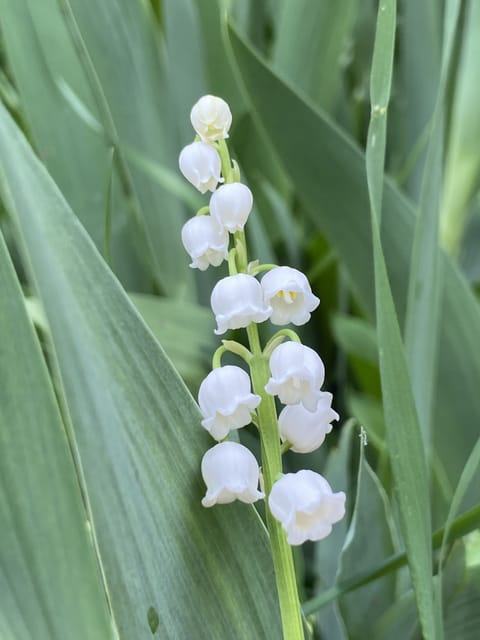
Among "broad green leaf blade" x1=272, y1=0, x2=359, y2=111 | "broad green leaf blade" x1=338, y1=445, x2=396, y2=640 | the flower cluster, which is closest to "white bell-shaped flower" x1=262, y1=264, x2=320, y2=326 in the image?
the flower cluster

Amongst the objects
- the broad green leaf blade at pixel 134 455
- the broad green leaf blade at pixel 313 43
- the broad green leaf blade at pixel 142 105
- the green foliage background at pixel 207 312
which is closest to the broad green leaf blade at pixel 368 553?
the green foliage background at pixel 207 312

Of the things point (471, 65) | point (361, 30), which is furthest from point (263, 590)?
point (361, 30)

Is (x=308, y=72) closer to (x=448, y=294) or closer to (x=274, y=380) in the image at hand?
(x=448, y=294)

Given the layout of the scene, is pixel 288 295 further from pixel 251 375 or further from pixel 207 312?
pixel 207 312

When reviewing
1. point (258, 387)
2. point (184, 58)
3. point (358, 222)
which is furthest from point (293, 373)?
point (184, 58)

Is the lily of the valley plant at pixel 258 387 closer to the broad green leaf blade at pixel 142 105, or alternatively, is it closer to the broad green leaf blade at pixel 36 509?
the broad green leaf blade at pixel 36 509

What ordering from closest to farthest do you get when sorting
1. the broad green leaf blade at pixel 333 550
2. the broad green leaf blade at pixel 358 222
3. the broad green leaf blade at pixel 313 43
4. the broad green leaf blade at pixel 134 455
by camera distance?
1. the broad green leaf blade at pixel 134 455
2. the broad green leaf blade at pixel 333 550
3. the broad green leaf blade at pixel 358 222
4. the broad green leaf blade at pixel 313 43

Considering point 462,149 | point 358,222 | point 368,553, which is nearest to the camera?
point 368,553
